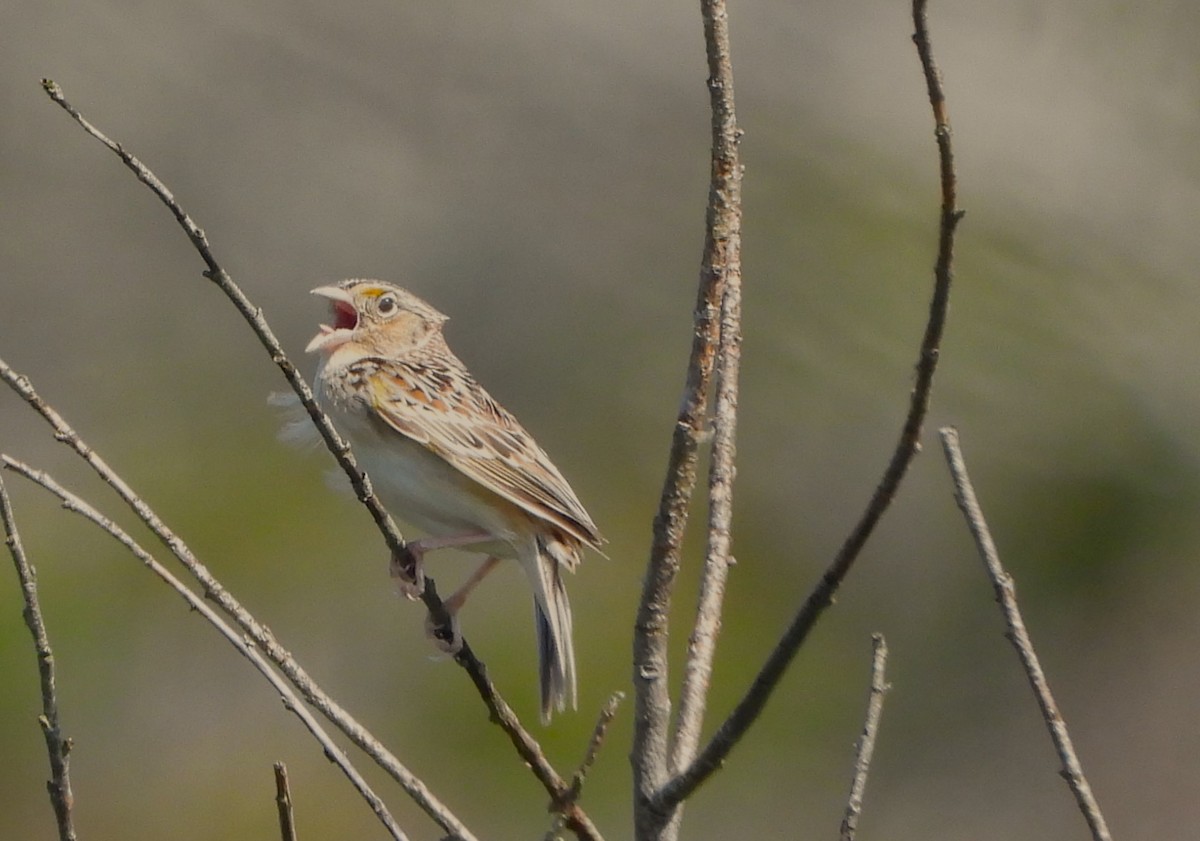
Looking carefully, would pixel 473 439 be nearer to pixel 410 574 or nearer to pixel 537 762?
pixel 410 574

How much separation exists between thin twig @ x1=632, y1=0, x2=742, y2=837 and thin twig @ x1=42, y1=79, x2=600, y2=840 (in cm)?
20

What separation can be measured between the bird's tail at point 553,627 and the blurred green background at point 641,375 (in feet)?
10.0

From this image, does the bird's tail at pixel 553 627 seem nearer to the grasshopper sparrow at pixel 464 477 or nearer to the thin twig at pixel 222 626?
the grasshopper sparrow at pixel 464 477

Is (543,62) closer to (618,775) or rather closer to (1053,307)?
(1053,307)

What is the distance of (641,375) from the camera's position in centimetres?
820

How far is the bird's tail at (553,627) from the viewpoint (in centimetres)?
345

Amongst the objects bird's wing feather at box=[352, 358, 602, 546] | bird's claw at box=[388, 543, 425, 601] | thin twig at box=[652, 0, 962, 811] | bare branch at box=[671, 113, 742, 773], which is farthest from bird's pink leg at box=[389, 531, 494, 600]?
thin twig at box=[652, 0, 962, 811]

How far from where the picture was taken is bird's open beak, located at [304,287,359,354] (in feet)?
12.3

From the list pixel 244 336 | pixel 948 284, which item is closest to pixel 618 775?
pixel 244 336

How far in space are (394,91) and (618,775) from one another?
438cm

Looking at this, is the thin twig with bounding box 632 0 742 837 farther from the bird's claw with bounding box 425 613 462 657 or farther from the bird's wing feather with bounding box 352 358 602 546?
the bird's wing feather with bounding box 352 358 602 546

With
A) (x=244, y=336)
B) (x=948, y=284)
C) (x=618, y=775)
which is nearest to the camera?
(x=948, y=284)

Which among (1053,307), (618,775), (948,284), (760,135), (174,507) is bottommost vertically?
(618,775)

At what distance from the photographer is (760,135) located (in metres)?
8.51
